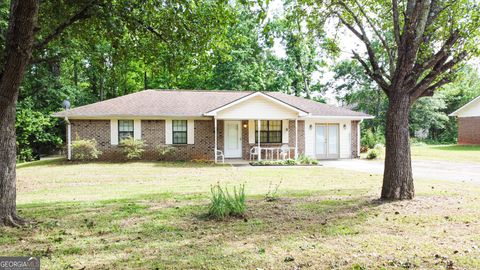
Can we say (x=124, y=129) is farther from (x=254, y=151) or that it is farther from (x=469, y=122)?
(x=469, y=122)

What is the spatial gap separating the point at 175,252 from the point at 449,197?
6.73 m

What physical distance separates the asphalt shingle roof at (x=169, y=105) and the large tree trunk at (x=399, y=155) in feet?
41.0

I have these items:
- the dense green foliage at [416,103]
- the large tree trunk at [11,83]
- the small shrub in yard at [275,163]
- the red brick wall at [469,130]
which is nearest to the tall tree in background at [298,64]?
the dense green foliage at [416,103]

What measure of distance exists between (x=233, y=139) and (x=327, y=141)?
6.13 meters

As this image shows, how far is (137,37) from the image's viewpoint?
801 centimetres

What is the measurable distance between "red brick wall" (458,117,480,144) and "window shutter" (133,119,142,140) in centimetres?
2816

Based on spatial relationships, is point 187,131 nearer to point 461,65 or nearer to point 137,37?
point 137,37

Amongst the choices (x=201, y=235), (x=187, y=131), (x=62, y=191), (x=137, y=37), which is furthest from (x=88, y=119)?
(x=201, y=235)

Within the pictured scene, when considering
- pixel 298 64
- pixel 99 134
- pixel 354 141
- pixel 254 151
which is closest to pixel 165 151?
pixel 99 134

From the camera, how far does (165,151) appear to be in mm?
18297

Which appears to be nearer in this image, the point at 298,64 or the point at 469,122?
the point at 469,122

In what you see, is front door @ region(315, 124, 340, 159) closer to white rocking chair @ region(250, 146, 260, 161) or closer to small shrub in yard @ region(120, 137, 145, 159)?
white rocking chair @ region(250, 146, 260, 161)

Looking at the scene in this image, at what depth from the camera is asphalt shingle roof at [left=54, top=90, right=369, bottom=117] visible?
60.0ft

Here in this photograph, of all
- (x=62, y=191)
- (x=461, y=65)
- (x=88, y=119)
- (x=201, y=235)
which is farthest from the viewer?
(x=88, y=119)
